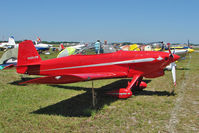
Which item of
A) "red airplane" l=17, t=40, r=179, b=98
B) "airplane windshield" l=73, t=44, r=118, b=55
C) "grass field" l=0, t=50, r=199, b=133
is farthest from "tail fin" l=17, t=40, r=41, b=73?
"airplane windshield" l=73, t=44, r=118, b=55

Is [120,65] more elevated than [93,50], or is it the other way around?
[93,50]

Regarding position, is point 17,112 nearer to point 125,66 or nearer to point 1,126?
point 1,126

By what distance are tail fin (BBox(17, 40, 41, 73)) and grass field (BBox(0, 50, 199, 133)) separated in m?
1.06

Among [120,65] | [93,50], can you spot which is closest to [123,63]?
[120,65]

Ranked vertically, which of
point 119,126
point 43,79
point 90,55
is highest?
point 90,55

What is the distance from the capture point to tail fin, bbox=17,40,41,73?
765cm

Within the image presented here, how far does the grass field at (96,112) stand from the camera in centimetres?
399

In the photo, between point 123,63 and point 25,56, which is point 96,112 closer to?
point 123,63

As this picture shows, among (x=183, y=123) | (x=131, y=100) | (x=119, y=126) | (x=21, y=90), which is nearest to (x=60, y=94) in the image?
(x=21, y=90)

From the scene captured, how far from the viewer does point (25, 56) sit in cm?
769

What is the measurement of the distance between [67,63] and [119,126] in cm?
362

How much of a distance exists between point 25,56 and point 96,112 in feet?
15.1

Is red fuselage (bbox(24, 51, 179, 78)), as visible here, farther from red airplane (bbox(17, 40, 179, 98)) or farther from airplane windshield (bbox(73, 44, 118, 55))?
airplane windshield (bbox(73, 44, 118, 55))

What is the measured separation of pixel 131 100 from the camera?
6121 mm
